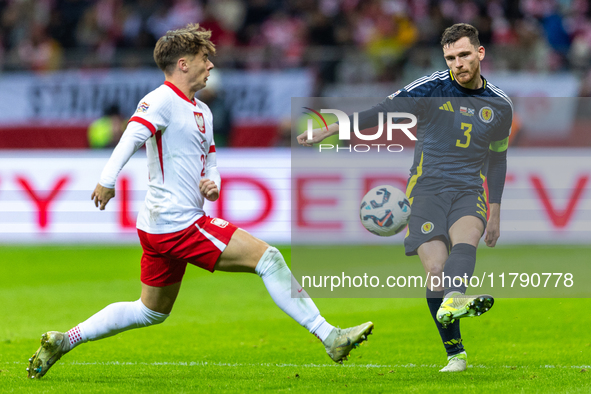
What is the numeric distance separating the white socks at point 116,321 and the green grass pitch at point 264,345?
29 cm

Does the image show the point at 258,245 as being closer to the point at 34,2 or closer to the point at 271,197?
the point at 271,197

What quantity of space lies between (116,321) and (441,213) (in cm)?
223

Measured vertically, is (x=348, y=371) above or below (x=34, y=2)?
below

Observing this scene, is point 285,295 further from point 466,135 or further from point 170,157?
point 466,135

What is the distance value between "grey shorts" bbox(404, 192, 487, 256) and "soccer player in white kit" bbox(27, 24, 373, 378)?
2.86ft

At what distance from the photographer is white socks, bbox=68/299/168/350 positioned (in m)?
5.29

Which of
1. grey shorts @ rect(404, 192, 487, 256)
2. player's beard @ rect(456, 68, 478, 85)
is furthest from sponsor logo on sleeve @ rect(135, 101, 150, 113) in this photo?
player's beard @ rect(456, 68, 478, 85)

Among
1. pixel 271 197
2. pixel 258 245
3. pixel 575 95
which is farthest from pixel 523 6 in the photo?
pixel 258 245

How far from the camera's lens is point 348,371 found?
5.63m

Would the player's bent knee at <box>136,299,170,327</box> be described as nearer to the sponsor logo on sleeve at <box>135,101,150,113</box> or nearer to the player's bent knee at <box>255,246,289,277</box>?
the player's bent knee at <box>255,246,289,277</box>

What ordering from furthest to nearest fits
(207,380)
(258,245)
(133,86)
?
1. (133,86)
2. (207,380)
3. (258,245)

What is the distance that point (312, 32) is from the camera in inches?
602

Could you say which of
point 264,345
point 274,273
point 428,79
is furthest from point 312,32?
point 274,273

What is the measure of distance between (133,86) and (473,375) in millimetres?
10701
